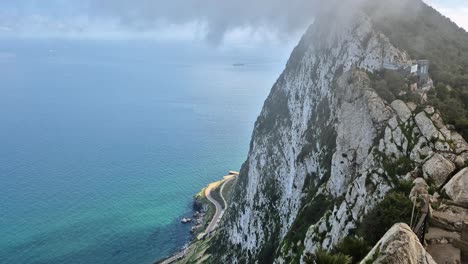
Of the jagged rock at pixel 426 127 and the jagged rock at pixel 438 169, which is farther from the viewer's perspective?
the jagged rock at pixel 426 127

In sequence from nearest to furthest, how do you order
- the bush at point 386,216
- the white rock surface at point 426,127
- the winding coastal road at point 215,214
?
the bush at point 386,216, the white rock surface at point 426,127, the winding coastal road at point 215,214

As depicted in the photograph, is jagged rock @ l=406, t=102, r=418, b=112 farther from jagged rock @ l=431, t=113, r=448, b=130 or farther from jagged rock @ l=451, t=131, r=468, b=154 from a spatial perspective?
jagged rock @ l=451, t=131, r=468, b=154

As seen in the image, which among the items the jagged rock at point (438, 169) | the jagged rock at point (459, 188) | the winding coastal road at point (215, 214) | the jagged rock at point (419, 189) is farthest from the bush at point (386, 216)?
the winding coastal road at point (215, 214)

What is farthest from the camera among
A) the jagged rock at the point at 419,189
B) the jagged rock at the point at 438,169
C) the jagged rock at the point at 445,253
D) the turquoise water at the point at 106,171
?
the turquoise water at the point at 106,171

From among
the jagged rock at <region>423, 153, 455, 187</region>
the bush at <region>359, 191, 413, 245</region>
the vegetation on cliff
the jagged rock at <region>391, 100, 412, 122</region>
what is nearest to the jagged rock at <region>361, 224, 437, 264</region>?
the bush at <region>359, 191, 413, 245</region>

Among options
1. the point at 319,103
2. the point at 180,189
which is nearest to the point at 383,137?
the point at 319,103

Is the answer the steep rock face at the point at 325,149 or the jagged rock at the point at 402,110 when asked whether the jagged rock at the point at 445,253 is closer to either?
the steep rock face at the point at 325,149
